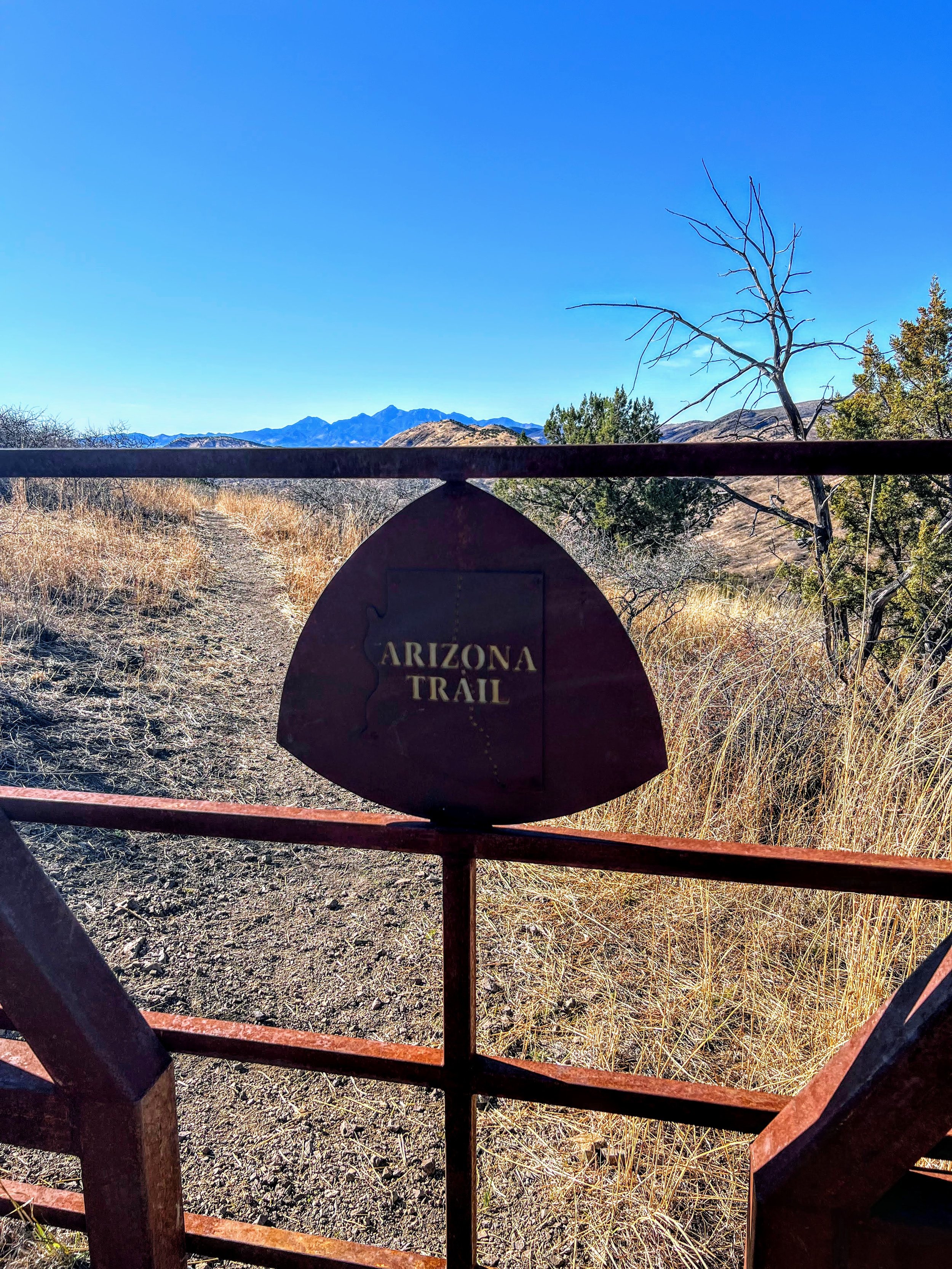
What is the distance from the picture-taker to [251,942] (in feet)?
10.6

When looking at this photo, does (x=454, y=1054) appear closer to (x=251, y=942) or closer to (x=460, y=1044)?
(x=460, y=1044)

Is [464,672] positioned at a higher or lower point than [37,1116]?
higher

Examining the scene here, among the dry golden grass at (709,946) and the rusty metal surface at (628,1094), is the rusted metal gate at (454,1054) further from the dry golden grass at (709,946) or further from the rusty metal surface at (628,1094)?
the dry golden grass at (709,946)

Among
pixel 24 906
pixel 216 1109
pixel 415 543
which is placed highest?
pixel 415 543

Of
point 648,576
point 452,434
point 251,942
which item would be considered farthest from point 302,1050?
point 452,434

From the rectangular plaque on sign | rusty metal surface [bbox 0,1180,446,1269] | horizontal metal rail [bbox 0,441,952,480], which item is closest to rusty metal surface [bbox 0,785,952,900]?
the rectangular plaque on sign

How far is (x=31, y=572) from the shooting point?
6996 mm

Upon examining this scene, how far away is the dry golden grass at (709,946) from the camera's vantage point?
2.01 metres

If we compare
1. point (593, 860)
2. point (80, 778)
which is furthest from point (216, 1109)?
point (80, 778)

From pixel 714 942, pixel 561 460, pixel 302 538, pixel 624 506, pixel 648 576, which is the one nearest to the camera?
pixel 561 460

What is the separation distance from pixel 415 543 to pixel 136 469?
463 millimetres

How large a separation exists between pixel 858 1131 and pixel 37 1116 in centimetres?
118

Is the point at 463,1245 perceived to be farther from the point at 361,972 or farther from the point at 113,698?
the point at 113,698

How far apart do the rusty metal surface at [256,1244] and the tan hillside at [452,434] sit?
133cm
